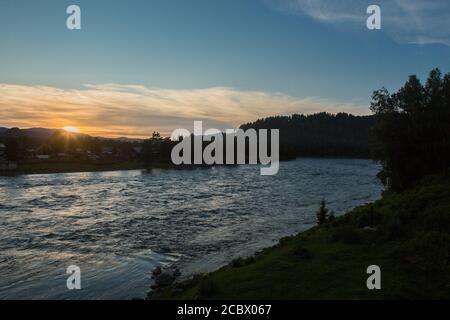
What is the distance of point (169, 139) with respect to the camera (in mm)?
163625

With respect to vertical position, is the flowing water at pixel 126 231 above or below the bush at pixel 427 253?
below

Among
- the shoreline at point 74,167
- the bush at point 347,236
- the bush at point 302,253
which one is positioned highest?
the shoreline at point 74,167

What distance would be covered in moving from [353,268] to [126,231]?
898 inches

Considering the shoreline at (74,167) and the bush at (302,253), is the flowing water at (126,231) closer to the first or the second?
the bush at (302,253)

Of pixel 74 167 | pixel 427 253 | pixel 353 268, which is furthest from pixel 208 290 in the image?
pixel 74 167

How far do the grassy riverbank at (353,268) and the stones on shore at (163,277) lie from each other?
1158 mm

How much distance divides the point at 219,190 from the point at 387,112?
104ft

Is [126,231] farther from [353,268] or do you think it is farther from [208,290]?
[353,268]

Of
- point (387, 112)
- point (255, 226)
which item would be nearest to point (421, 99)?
point (387, 112)

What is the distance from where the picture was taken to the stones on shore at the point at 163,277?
68.1 feet

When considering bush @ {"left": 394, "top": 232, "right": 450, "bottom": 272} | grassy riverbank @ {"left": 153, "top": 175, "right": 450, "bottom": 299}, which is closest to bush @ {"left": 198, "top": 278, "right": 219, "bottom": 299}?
grassy riverbank @ {"left": 153, "top": 175, "right": 450, "bottom": 299}

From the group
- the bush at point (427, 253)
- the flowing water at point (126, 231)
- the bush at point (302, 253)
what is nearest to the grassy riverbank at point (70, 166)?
the flowing water at point (126, 231)

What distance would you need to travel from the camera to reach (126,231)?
34.3 m
